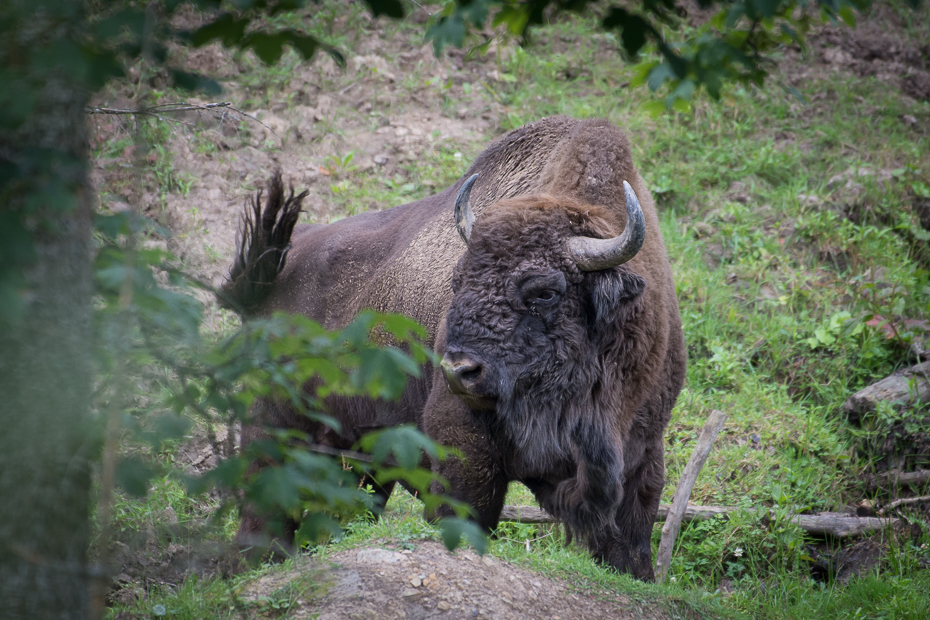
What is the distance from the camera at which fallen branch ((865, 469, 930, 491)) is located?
18.2ft

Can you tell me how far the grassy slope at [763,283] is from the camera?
4859 millimetres

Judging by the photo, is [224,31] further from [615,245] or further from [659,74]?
[615,245]

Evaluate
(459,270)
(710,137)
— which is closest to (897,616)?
(459,270)

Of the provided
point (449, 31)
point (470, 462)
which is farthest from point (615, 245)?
point (449, 31)

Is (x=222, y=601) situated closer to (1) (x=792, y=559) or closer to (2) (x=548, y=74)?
(1) (x=792, y=559)

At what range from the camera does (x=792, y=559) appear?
17.0ft

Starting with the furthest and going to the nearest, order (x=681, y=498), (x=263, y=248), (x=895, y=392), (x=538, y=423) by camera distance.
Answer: (x=895, y=392) → (x=263, y=248) → (x=681, y=498) → (x=538, y=423)

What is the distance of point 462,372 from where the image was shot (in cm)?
338

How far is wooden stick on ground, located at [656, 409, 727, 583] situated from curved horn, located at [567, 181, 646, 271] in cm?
204

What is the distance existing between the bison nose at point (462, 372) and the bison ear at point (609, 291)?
0.71m

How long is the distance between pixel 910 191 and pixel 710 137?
7.99ft

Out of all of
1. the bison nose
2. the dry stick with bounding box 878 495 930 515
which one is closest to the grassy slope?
the dry stick with bounding box 878 495 930 515

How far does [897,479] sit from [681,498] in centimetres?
200

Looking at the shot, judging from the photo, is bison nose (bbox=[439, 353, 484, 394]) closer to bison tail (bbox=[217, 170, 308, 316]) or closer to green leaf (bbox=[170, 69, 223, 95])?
green leaf (bbox=[170, 69, 223, 95])
